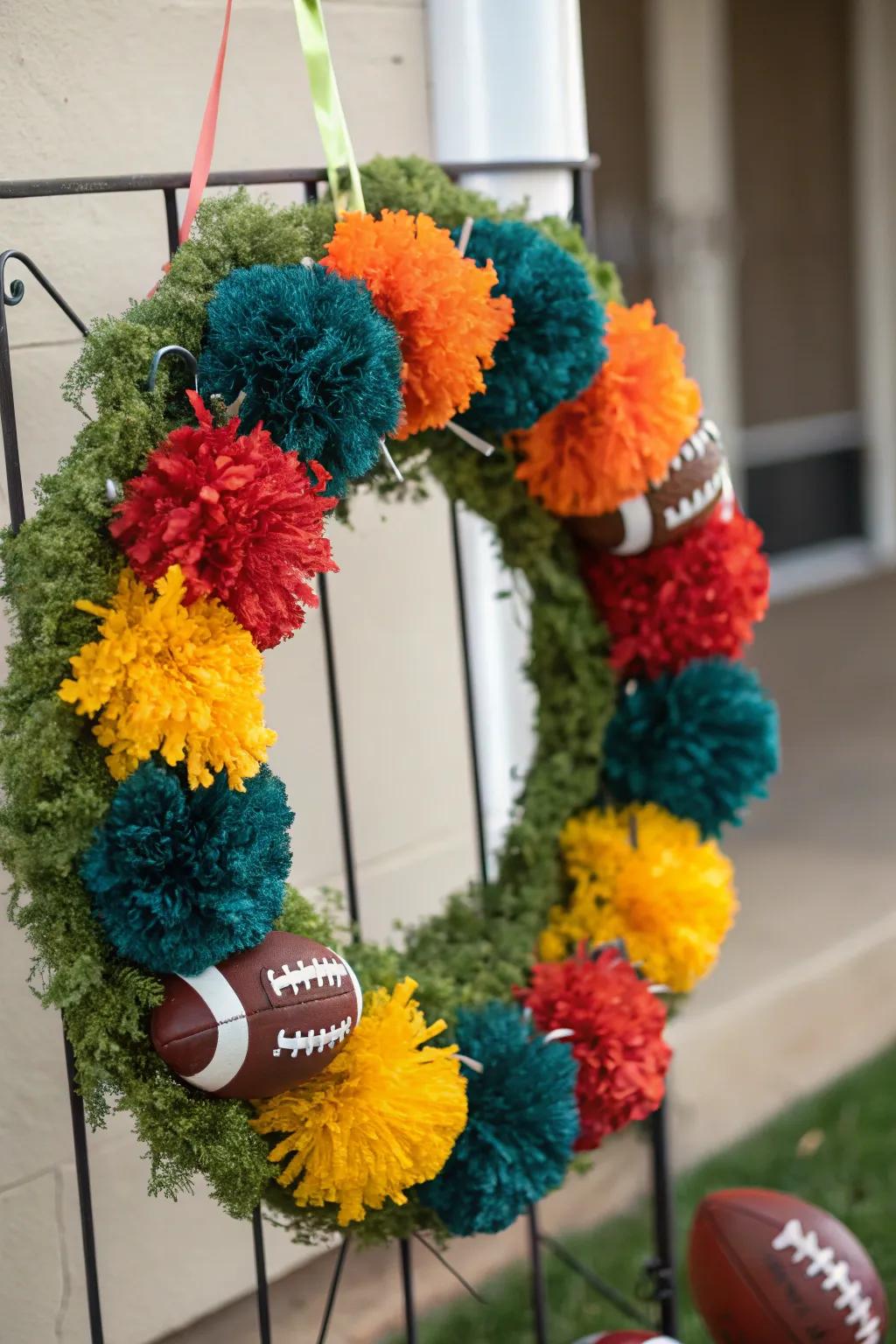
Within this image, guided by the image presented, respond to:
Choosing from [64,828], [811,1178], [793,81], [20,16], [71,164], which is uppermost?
[793,81]

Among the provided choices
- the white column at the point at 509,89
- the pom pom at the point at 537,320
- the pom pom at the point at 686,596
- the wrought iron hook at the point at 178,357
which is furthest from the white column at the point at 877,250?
the wrought iron hook at the point at 178,357

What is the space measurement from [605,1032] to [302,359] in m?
0.84

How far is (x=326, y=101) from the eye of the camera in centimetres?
159

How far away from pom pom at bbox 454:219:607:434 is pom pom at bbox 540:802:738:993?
565mm

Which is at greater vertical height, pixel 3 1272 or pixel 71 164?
pixel 71 164

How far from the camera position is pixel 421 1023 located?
1.53m

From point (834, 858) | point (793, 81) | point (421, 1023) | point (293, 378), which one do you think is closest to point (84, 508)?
point (293, 378)

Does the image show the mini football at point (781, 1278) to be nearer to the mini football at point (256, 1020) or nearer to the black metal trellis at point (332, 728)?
the black metal trellis at point (332, 728)

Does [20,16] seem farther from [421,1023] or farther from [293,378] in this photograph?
[421,1023]

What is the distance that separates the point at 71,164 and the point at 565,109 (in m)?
0.80

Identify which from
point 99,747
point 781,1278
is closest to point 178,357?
point 99,747

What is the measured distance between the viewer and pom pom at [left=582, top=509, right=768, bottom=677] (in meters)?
1.87

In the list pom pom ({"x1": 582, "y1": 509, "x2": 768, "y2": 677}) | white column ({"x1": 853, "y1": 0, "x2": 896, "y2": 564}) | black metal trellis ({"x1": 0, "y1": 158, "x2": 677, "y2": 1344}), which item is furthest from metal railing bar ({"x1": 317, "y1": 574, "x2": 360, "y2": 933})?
white column ({"x1": 853, "y1": 0, "x2": 896, "y2": 564})

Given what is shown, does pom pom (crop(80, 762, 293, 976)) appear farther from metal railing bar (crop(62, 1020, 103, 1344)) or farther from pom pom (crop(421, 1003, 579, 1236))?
pom pom (crop(421, 1003, 579, 1236))
